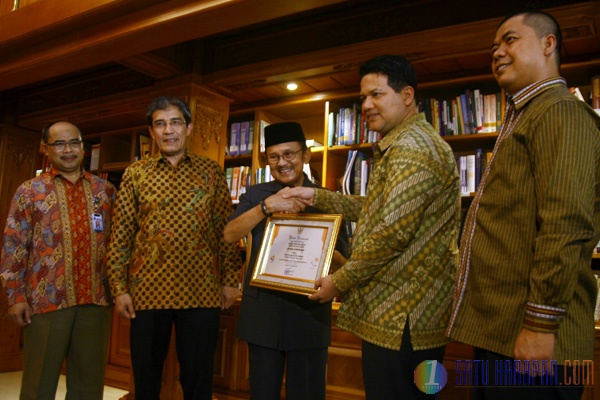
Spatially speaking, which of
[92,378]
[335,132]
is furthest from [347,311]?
[335,132]

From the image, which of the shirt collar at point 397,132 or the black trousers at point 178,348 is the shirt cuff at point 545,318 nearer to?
the shirt collar at point 397,132

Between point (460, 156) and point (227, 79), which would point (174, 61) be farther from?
point (460, 156)

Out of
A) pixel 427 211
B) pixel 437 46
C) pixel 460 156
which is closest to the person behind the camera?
pixel 427 211

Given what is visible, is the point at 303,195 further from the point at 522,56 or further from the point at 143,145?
the point at 143,145

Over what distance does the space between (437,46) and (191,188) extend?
150 centimetres

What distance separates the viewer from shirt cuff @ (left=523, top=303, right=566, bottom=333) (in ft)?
3.54

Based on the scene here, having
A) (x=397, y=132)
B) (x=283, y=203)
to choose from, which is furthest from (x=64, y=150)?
(x=397, y=132)

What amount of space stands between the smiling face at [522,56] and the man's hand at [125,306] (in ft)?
5.73

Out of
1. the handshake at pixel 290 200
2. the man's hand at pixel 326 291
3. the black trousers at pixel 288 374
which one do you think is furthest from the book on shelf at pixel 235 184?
the man's hand at pixel 326 291

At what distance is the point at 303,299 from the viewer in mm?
1999

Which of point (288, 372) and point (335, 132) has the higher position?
point (335, 132)

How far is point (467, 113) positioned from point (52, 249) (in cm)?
242

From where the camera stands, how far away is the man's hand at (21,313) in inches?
91.4

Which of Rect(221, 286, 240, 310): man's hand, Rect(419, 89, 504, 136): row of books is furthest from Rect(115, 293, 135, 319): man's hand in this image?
Rect(419, 89, 504, 136): row of books
